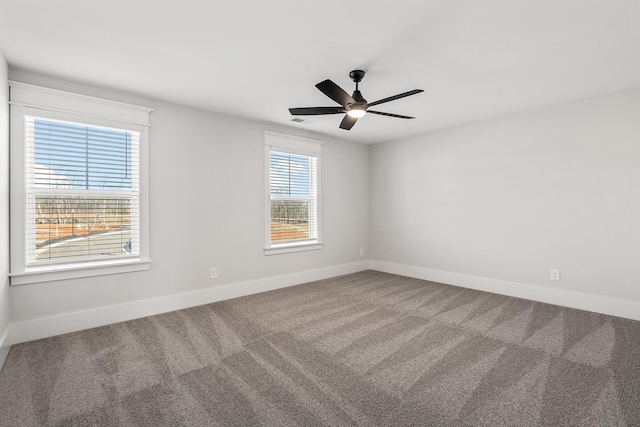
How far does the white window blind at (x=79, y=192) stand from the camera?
287cm

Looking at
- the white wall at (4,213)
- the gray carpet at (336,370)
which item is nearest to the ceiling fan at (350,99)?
the gray carpet at (336,370)

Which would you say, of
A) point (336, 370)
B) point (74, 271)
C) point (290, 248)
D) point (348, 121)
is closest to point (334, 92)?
point (348, 121)

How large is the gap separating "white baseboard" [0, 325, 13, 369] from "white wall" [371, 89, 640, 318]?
5.02m

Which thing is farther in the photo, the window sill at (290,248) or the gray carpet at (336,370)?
the window sill at (290,248)

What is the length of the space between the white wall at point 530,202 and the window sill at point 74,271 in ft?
13.5

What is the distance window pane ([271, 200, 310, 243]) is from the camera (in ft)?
15.4

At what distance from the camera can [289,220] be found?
4871 millimetres

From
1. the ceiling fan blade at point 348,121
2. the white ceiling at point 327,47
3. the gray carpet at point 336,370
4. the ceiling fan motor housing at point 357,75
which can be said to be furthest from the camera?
the ceiling fan blade at point 348,121

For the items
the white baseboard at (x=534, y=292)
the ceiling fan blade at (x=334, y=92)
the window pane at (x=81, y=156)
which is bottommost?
the white baseboard at (x=534, y=292)

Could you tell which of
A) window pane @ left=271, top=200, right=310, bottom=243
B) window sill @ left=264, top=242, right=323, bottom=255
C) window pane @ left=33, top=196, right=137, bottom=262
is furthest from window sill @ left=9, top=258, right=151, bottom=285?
window pane @ left=271, top=200, right=310, bottom=243

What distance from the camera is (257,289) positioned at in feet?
14.3

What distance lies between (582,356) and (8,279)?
4.96m

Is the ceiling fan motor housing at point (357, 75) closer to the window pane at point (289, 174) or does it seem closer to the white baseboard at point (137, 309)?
the window pane at point (289, 174)

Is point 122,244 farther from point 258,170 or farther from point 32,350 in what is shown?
point 258,170
